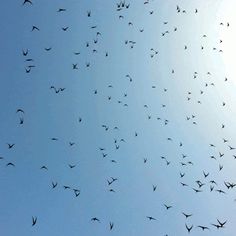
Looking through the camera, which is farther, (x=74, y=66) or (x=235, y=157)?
(x=235, y=157)

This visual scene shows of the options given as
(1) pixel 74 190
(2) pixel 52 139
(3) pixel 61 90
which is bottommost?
(1) pixel 74 190

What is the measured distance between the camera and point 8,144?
3481 cm

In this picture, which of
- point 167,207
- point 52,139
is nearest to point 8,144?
point 52,139

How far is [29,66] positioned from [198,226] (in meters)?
16.8

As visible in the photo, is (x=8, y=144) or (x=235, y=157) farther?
(x=235, y=157)

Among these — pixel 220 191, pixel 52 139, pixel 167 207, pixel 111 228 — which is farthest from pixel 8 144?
pixel 220 191

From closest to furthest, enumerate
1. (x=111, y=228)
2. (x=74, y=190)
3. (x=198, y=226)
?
(x=111, y=228) < (x=198, y=226) < (x=74, y=190)

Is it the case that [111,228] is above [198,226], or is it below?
above

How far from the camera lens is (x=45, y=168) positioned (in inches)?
1364

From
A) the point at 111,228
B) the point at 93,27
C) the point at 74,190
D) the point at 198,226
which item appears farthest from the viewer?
the point at 74,190

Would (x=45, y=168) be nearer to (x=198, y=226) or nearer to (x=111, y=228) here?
(x=111, y=228)

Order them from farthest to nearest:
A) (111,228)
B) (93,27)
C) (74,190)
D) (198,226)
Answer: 1. (74,190)
2. (198,226)
3. (93,27)
4. (111,228)

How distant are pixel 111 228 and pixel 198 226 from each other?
8632mm

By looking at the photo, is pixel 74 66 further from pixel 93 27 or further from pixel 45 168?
pixel 45 168
